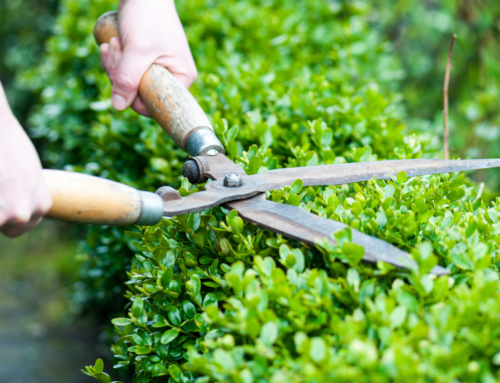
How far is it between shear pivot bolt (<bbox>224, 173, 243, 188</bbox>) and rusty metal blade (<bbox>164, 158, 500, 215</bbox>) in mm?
19

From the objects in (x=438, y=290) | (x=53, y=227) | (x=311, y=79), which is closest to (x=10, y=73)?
(x=53, y=227)

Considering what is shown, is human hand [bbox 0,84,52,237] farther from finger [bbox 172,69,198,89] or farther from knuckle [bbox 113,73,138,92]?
finger [bbox 172,69,198,89]

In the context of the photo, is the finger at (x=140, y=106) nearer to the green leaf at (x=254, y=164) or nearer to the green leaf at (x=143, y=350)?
the green leaf at (x=254, y=164)

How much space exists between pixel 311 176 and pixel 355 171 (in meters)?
0.16

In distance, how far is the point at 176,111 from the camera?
182 centimetres

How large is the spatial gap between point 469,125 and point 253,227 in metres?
3.23

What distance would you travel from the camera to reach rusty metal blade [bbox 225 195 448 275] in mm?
1126

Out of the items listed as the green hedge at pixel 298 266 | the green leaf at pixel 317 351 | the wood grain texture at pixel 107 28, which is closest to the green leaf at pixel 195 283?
the green hedge at pixel 298 266

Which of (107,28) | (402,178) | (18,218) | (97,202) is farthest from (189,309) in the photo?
(107,28)

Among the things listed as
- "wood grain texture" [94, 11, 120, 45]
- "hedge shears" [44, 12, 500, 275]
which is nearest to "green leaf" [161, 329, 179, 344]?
"hedge shears" [44, 12, 500, 275]

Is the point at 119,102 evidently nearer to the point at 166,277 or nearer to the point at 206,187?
the point at 206,187

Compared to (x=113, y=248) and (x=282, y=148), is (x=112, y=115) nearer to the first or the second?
(x=113, y=248)

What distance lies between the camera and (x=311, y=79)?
98.9 inches

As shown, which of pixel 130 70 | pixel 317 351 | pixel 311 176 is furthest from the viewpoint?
pixel 130 70
